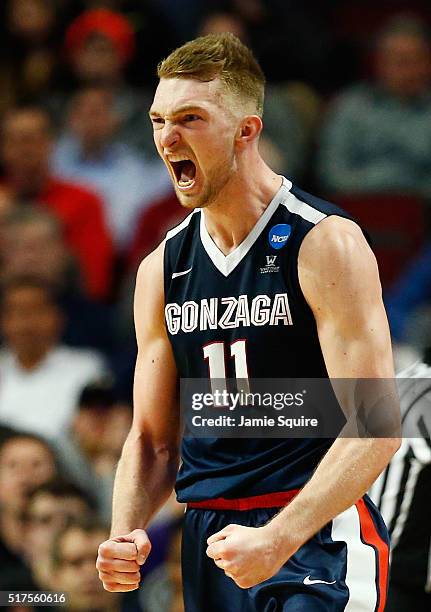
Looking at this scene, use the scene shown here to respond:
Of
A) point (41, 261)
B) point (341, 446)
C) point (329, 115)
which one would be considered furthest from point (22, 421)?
point (341, 446)

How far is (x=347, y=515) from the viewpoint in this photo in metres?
3.63

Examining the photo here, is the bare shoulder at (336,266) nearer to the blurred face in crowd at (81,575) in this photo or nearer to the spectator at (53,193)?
the blurred face in crowd at (81,575)

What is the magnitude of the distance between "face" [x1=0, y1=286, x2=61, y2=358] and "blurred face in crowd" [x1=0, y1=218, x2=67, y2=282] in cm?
37

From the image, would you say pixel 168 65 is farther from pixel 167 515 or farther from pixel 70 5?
pixel 70 5

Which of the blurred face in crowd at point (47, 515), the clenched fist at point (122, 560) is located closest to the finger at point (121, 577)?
the clenched fist at point (122, 560)

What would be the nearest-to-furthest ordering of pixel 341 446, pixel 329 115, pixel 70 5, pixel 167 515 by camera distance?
1. pixel 341 446
2. pixel 167 515
3. pixel 329 115
4. pixel 70 5

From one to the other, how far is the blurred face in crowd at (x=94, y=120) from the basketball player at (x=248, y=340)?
178 inches

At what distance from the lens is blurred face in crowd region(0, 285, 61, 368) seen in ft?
23.0

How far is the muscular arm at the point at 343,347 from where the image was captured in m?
3.27

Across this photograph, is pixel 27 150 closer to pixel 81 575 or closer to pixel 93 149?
pixel 93 149

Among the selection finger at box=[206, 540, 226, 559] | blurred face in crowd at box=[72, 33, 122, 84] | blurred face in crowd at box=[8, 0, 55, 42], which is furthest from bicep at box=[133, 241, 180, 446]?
blurred face in crowd at box=[8, 0, 55, 42]

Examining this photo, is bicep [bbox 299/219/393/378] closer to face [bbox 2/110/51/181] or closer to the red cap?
face [bbox 2/110/51/181]

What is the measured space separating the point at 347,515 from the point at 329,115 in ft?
16.6

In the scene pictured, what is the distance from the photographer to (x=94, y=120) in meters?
8.31
